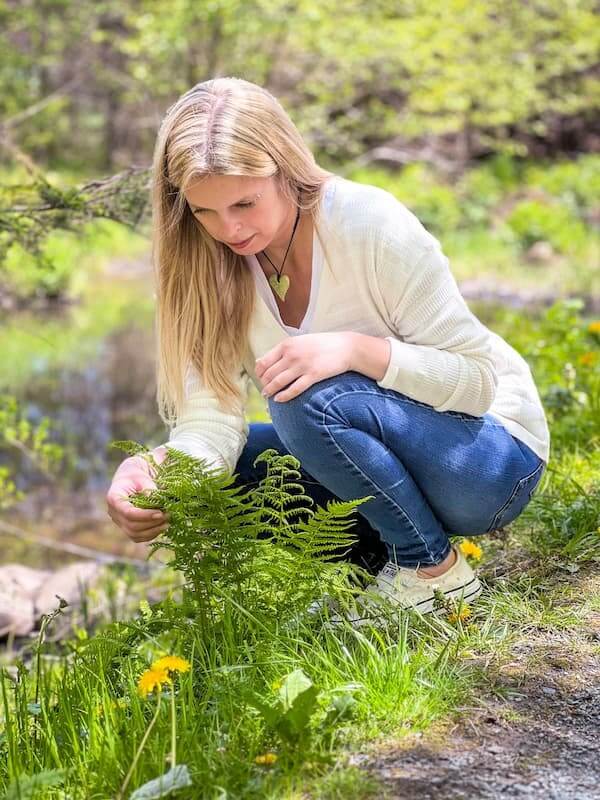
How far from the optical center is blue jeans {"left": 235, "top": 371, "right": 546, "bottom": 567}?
1990 mm

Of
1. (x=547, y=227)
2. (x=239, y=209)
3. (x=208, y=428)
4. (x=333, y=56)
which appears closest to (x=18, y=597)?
(x=208, y=428)

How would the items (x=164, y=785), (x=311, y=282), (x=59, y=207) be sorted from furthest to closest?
(x=59, y=207) → (x=311, y=282) → (x=164, y=785)

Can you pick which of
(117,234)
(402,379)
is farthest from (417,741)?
(117,234)

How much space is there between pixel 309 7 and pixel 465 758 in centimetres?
834

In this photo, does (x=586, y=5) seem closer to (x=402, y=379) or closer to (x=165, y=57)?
(x=165, y=57)

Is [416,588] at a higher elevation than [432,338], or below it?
below

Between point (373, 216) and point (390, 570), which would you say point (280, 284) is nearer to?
point (373, 216)

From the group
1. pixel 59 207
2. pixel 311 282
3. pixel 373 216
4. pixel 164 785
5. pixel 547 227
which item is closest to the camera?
pixel 164 785

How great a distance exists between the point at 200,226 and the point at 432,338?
0.59 meters

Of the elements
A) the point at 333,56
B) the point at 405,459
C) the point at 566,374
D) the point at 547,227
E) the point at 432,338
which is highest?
the point at 432,338

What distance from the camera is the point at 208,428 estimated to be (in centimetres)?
222

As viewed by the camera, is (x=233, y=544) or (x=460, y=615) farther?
(x=460, y=615)

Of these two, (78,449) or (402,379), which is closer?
(402,379)

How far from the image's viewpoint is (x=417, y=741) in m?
1.59
